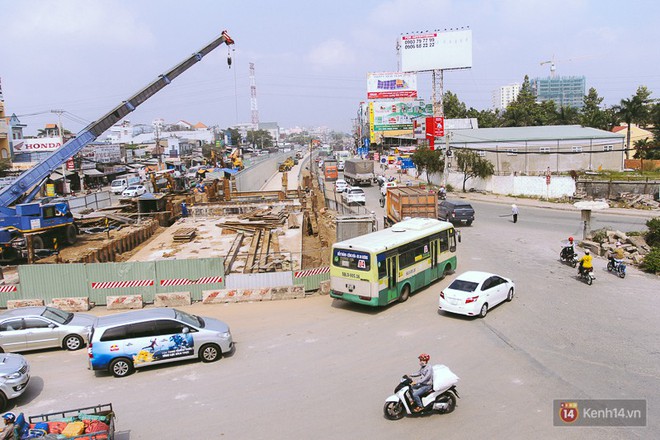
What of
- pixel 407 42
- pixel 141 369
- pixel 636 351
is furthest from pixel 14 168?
pixel 636 351

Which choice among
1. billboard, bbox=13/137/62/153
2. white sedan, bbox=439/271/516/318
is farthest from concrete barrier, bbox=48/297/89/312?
billboard, bbox=13/137/62/153

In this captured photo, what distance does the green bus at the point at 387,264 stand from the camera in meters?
16.8

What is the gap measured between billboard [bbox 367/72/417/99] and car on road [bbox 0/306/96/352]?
4221 inches

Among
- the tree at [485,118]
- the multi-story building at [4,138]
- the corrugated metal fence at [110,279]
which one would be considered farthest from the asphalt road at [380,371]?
the tree at [485,118]

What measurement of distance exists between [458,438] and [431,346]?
487cm

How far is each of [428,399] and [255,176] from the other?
64.1 meters

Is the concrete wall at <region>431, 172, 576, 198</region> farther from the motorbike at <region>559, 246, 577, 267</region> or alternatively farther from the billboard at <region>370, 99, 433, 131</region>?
the billboard at <region>370, 99, 433, 131</region>

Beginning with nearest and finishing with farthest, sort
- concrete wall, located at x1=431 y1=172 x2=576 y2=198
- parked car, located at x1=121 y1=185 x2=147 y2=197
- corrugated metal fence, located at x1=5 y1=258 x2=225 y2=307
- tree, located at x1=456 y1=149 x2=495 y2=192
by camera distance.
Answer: corrugated metal fence, located at x1=5 y1=258 x2=225 y2=307, concrete wall, located at x1=431 y1=172 x2=576 y2=198, tree, located at x1=456 y1=149 x2=495 y2=192, parked car, located at x1=121 y1=185 x2=147 y2=197

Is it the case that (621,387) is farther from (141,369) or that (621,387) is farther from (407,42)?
(407,42)

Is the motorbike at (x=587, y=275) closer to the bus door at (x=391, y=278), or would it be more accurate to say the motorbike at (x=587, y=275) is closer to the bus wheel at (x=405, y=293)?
the bus wheel at (x=405, y=293)

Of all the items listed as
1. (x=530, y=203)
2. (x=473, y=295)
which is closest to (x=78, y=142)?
(x=473, y=295)

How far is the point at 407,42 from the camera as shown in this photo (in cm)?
7856

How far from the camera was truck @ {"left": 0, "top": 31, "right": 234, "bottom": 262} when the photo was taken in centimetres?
2764

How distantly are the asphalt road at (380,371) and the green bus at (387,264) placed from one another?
64 cm
